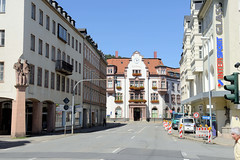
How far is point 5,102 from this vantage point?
33.9 meters

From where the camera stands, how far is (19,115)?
28719 mm

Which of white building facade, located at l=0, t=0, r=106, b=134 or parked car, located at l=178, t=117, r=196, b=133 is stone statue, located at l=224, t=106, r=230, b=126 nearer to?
parked car, located at l=178, t=117, r=196, b=133

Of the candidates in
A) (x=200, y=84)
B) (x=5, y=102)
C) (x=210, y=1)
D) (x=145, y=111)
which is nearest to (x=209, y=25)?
(x=210, y=1)

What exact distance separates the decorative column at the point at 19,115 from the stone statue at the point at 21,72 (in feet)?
1.43

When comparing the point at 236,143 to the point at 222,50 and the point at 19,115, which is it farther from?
the point at 19,115

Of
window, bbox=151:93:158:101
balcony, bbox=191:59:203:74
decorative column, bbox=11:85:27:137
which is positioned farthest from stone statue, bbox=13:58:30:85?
window, bbox=151:93:158:101

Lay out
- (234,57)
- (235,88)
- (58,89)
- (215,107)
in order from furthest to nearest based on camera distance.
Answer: (58,89)
(215,107)
(234,57)
(235,88)

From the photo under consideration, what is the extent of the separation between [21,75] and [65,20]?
48.2 feet

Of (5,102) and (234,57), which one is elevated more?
(234,57)

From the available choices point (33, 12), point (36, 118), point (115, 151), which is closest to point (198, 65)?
point (36, 118)

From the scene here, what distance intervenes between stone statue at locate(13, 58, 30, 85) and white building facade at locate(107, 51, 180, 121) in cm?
6199

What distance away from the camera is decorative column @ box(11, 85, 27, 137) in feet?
93.4

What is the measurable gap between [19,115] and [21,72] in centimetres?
373

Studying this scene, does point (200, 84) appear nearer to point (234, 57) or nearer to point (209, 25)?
point (209, 25)
